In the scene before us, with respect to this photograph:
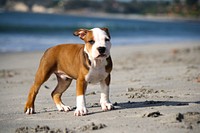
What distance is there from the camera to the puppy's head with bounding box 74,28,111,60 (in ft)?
18.4

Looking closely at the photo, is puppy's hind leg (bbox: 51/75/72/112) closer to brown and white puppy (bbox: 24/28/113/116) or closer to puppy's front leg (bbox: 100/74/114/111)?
brown and white puppy (bbox: 24/28/113/116)

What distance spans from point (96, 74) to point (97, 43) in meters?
0.53

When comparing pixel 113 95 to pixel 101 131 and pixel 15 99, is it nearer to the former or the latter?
pixel 15 99

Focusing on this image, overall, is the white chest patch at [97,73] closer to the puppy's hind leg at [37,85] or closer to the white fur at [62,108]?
the white fur at [62,108]

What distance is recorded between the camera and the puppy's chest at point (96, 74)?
5.95 m

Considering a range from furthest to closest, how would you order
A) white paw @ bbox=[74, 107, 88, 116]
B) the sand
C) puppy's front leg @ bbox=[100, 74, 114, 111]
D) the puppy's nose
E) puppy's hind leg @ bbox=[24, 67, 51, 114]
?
puppy's hind leg @ bbox=[24, 67, 51, 114], puppy's front leg @ bbox=[100, 74, 114, 111], white paw @ bbox=[74, 107, 88, 116], the puppy's nose, the sand

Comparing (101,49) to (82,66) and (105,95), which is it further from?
(105,95)

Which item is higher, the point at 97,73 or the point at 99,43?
the point at 99,43

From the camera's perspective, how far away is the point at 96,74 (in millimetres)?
5988

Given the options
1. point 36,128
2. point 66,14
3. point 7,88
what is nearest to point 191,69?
point 7,88

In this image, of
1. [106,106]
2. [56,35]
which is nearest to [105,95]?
[106,106]

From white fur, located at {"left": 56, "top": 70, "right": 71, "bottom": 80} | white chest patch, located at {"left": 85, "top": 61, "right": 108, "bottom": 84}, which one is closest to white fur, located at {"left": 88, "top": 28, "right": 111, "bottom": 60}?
white chest patch, located at {"left": 85, "top": 61, "right": 108, "bottom": 84}

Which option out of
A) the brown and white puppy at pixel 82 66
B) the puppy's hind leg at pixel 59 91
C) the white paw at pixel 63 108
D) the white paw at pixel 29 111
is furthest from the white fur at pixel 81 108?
the white paw at pixel 29 111

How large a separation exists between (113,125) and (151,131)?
0.57 meters
